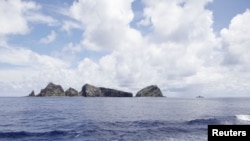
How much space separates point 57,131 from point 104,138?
11552 millimetres

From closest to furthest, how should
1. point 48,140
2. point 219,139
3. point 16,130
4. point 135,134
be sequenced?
point 219,139
point 48,140
point 135,134
point 16,130

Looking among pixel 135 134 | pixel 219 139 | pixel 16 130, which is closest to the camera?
pixel 219 139

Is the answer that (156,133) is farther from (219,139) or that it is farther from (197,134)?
(219,139)

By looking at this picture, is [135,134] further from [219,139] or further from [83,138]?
[219,139]

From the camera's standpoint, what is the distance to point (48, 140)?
46.6 m

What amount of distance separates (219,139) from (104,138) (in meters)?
33.3

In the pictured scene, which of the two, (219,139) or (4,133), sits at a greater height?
(219,139)

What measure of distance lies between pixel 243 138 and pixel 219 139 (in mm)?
1346

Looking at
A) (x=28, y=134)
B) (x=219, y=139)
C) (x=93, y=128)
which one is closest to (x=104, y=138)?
(x=93, y=128)

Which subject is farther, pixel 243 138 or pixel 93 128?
pixel 93 128

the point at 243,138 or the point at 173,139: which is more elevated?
the point at 243,138

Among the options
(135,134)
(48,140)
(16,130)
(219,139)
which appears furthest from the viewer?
(16,130)

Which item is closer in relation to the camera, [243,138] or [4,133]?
[243,138]

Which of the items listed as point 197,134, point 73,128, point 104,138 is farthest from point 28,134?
point 197,134
